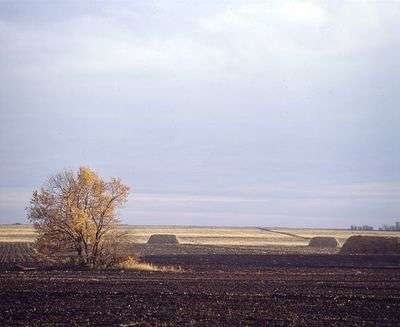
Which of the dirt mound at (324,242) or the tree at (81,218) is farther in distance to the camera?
the dirt mound at (324,242)

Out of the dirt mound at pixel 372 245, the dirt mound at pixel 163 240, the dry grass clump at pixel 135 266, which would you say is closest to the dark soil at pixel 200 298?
the dry grass clump at pixel 135 266

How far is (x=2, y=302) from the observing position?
27.6 metres

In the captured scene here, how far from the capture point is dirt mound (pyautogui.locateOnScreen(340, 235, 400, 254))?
3022 inches

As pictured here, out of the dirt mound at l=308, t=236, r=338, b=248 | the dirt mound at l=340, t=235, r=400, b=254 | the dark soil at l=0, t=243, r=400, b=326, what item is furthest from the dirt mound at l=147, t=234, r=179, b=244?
the dark soil at l=0, t=243, r=400, b=326

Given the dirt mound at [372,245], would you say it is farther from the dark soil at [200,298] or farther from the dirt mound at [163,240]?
the dirt mound at [163,240]

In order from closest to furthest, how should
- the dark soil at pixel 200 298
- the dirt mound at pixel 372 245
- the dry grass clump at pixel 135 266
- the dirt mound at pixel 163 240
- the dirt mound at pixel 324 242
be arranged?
the dark soil at pixel 200 298
the dry grass clump at pixel 135 266
the dirt mound at pixel 372 245
the dirt mound at pixel 324 242
the dirt mound at pixel 163 240

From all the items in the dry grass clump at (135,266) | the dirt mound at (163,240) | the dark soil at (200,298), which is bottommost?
the dark soil at (200,298)

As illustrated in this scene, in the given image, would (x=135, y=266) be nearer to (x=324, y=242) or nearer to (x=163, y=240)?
(x=324, y=242)

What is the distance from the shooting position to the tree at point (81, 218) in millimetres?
51250

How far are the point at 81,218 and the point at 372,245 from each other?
143ft

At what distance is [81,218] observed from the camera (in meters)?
51.0

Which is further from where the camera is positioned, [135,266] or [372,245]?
[372,245]

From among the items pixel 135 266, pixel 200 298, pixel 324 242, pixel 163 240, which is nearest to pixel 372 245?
pixel 324 242

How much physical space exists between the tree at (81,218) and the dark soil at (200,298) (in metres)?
3.92
